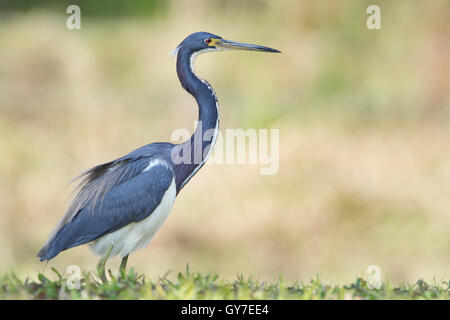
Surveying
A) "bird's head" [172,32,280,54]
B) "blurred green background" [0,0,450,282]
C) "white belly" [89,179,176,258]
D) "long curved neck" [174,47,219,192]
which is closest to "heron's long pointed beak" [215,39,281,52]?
"bird's head" [172,32,280,54]

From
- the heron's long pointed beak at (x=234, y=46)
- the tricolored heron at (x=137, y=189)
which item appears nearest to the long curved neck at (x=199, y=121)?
the tricolored heron at (x=137, y=189)

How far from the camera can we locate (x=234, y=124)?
8.55m

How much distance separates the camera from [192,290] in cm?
332

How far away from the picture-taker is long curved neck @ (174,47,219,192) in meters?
3.98

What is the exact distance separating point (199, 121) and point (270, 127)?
13.6ft

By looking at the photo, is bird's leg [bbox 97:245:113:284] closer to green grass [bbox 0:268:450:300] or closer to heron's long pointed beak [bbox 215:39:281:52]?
green grass [bbox 0:268:450:300]

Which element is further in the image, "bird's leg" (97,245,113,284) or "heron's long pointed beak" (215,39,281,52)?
"heron's long pointed beak" (215,39,281,52)

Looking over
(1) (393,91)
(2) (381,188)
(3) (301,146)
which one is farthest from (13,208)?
(1) (393,91)

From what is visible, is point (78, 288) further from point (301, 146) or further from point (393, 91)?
point (393, 91)

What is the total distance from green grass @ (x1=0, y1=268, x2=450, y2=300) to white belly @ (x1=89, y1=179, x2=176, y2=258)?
32cm

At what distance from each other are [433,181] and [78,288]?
514 centimetres

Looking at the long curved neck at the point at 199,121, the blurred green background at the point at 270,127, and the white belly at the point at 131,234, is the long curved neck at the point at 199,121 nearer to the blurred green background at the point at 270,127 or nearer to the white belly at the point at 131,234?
the white belly at the point at 131,234

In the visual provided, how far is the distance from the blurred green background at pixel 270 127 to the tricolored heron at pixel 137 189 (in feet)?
8.34

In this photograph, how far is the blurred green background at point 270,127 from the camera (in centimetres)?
756
